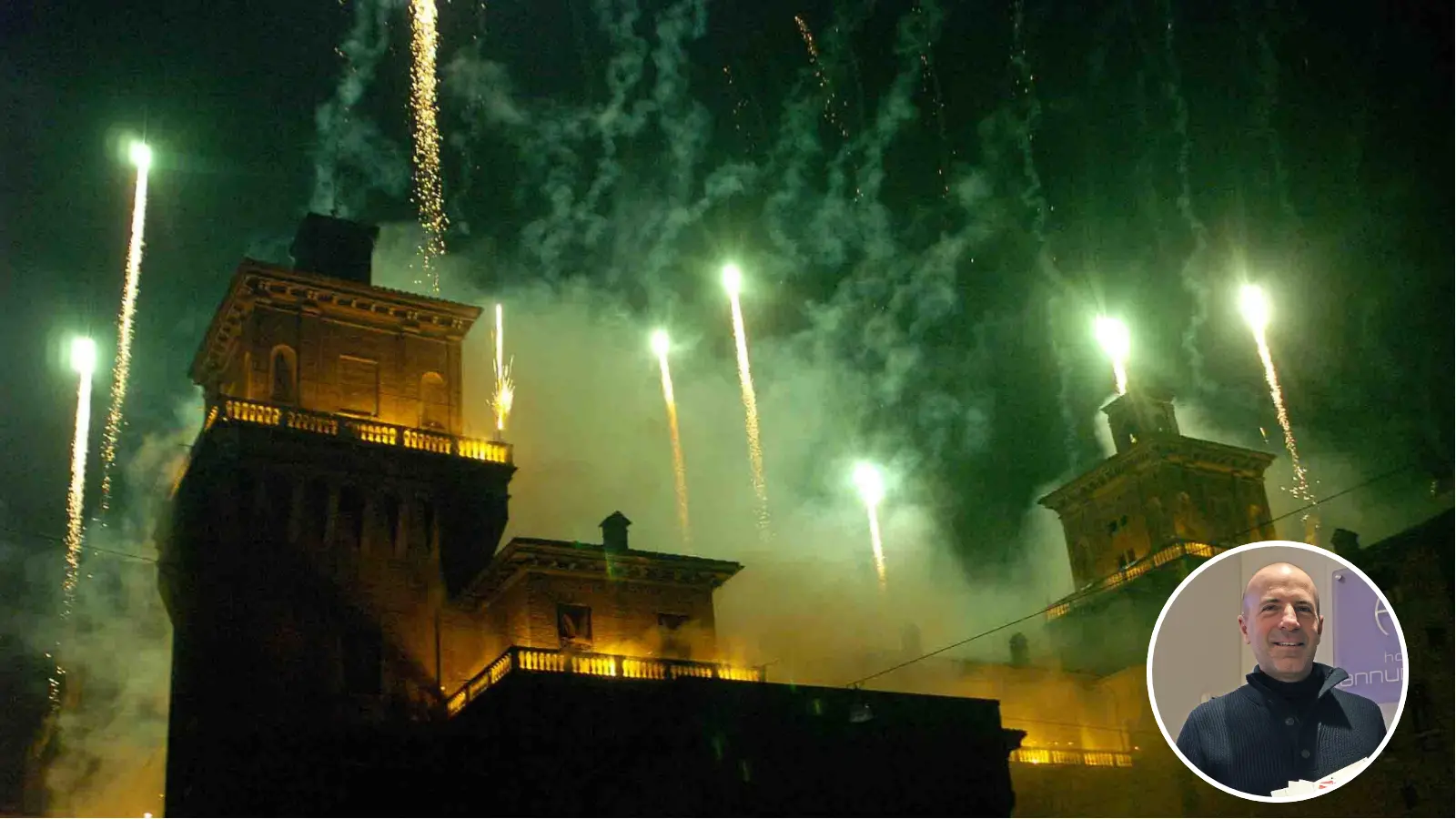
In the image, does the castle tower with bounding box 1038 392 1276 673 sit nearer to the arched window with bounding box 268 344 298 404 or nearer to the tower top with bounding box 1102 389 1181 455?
the tower top with bounding box 1102 389 1181 455

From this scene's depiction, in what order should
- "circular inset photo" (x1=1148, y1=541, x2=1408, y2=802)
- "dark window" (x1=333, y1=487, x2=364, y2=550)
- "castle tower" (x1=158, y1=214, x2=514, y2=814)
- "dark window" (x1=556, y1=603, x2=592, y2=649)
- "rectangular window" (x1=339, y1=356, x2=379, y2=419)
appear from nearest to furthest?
1. "circular inset photo" (x1=1148, y1=541, x2=1408, y2=802)
2. "castle tower" (x1=158, y1=214, x2=514, y2=814)
3. "dark window" (x1=333, y1=487, x2=364, y2=550)
4. "dark window" (x1=556, y1=603, x2=592, y2=649)
5. "rectangular window" (x1=339, y1=356, x2=379, y2=419)

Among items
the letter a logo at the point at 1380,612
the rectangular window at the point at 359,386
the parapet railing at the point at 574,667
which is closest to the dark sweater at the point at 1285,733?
the letter a logo at the point at 1380,612

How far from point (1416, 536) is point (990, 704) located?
56.6 feet

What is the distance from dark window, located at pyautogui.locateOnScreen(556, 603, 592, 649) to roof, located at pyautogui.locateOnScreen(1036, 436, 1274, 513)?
35.2 meters

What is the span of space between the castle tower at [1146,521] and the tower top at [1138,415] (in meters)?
0.05

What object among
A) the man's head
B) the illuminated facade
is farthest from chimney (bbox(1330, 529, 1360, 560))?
the man's head

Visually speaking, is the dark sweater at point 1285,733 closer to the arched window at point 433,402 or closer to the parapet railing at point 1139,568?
the arched window at point 433,402

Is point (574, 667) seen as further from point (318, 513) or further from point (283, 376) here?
point (283, 376)

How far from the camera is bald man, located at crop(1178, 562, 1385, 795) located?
18219 millimetres

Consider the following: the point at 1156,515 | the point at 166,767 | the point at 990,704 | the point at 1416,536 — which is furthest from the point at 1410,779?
the point at 166,767

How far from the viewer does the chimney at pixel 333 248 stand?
145ft

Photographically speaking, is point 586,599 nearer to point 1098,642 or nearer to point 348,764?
point 348,764

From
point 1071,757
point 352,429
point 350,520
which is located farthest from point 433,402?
point 1071,757

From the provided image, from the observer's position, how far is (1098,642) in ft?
213
